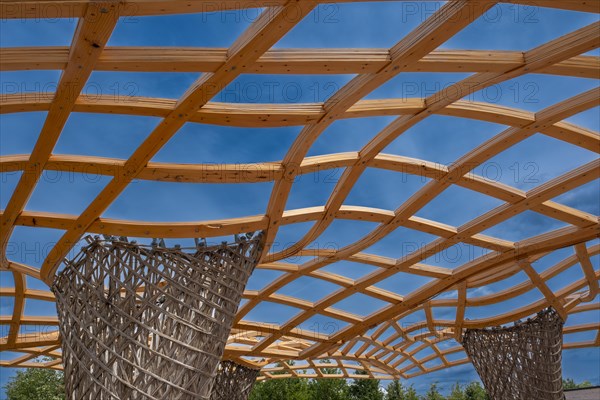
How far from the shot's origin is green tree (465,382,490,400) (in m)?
48.7

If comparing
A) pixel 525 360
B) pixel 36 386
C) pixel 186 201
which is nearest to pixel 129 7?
pixel 186 201

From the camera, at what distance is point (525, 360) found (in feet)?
71.6

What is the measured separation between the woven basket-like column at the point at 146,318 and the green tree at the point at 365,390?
35.1m

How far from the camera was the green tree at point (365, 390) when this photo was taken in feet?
144

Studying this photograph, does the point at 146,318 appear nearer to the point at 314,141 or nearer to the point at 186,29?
the point at 314,141

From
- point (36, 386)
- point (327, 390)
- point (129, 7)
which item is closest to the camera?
point (129, 7)

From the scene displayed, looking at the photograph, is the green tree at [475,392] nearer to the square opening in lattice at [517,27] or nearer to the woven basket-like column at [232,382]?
the woven basket-like column at [232,382]

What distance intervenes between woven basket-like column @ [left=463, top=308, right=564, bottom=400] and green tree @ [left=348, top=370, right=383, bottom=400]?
22.5 meters

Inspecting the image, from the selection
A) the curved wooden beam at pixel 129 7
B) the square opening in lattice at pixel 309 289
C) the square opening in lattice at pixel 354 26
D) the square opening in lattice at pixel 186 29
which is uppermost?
the square opening in lattice at pixel 354 26

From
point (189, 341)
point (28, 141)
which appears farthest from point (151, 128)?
point (189, 341)

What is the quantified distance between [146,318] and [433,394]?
43244mm

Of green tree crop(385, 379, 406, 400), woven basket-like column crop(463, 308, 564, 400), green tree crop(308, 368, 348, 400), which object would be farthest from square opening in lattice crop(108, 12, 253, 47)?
green tree crop(385, 379, 406, 400)

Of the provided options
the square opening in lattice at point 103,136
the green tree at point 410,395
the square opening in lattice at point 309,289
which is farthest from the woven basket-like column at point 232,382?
the green tree at point 410,395

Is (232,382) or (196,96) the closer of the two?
(196,96)
